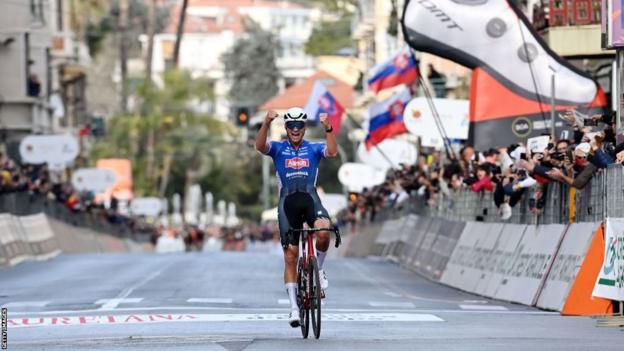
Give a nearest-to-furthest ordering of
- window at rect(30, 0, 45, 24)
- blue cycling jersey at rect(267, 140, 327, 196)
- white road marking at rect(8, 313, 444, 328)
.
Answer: blue cycling jersey at rect(267, 140, 327, 196) < white road marking at rect(8, 313, 444, 328) < window at rect(30, 0, 45, 24)

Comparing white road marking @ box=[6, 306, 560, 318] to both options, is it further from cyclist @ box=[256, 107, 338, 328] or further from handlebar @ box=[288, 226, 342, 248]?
handlebar @ box=[288, 226, 342, 248]

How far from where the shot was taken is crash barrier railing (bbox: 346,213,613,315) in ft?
67.3

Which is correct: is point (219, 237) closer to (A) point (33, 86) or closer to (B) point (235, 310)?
(A) point (33, 86)

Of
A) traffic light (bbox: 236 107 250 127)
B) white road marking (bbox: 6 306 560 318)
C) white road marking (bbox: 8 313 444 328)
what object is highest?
traffic light (bbox: 236 107 250 127)

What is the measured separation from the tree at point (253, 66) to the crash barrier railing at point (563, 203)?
117813mm

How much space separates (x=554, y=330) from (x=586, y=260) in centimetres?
357

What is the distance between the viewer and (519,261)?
24141 millimetres

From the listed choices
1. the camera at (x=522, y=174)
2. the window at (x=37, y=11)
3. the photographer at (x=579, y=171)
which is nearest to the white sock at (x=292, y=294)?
the photographer at (x=579, y=171)

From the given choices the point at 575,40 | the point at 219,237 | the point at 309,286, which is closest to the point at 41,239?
the point at 575,40

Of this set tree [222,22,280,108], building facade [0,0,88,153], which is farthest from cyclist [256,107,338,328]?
tree [222,22,280,108]

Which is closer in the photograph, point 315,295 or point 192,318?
point 315,295

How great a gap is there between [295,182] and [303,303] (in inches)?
44.9

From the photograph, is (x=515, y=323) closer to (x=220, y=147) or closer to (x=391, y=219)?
(x=391, y=219)

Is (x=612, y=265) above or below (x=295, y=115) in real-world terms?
below
